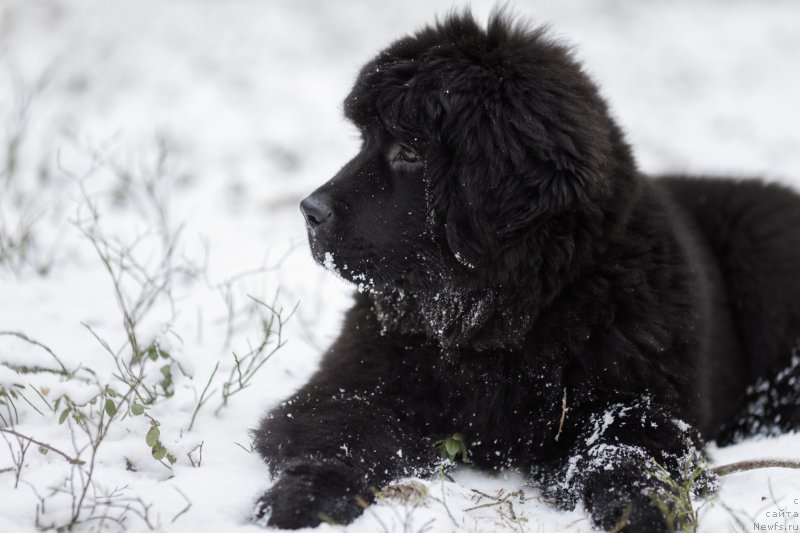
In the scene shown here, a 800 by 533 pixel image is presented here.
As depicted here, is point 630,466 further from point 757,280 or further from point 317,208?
point 757,280

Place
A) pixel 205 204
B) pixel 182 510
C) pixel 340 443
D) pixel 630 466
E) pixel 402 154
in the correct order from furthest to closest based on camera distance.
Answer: pixel 205 204 → pixel 402 154 → pixel 340 443 → pixel 630 466 → pixel 182 510

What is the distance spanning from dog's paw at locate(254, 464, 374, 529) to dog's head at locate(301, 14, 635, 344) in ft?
2.61

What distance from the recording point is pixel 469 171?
2.63 meters

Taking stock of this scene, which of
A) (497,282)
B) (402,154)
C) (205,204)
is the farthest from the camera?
(205,204)

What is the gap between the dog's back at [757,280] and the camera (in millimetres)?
3520

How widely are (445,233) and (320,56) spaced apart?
A: 9.47 m

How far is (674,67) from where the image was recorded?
11.3 m

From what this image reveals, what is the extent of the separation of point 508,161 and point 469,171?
14 cm

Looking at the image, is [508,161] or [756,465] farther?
[508,161]

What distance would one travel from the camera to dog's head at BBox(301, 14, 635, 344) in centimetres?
259

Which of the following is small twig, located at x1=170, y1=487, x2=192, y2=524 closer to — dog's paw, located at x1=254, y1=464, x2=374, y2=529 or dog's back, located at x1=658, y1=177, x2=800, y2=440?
dog's paw, located at x1=254, y1=464, x2=374, y2=529

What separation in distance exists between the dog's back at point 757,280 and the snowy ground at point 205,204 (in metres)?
0.37

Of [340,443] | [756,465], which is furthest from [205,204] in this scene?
[756,465]

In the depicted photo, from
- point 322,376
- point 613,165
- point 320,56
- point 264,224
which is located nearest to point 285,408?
point 322,376
